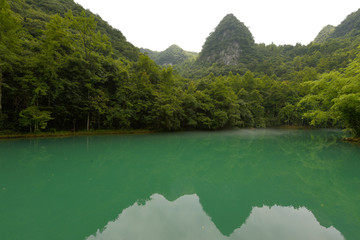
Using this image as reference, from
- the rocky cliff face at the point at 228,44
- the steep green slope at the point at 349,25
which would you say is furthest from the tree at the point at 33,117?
the steep green slope at the point at 349,25

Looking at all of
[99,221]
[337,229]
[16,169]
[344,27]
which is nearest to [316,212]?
[337,229]

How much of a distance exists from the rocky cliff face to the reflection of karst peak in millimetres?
74045

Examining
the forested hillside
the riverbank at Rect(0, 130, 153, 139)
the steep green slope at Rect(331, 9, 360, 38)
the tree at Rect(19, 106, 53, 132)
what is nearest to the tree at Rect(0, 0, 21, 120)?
the forested hillside

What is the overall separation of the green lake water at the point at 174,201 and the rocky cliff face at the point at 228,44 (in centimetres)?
7231

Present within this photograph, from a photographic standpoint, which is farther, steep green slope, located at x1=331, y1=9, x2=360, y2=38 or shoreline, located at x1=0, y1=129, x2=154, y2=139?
steep green slope, located at x1=331, y1=9, x2=360, y2=38

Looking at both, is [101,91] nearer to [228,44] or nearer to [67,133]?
[67,133]

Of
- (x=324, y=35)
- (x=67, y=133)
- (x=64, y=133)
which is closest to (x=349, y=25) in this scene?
(x=324, y=35)

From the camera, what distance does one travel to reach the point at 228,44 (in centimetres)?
7862

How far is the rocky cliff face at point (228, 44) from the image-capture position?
2901 inches

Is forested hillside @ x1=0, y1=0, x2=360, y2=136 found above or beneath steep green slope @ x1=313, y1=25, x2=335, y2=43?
beneath

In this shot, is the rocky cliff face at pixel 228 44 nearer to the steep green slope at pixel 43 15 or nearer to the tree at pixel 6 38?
the steep green slope at pixel 43 15

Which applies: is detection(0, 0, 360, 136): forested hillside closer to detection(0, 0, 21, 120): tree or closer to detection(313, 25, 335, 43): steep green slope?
detection(0, 0, 21, 120): tree

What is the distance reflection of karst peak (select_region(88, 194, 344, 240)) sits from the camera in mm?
2559

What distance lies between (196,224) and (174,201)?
39.9 inches
